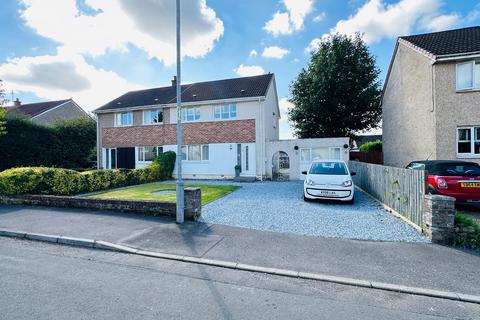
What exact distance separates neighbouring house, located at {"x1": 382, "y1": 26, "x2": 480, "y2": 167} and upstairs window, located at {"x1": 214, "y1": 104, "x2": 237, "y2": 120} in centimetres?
1156

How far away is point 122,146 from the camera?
21469mm

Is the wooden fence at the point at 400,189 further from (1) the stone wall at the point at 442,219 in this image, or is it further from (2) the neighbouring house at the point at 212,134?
(2) the neighbouring house at the point at 212,134

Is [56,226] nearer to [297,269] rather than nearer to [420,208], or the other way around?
[297,269]

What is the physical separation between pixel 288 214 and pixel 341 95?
19761 mm

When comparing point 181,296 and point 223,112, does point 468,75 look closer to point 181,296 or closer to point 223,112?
point 223,112

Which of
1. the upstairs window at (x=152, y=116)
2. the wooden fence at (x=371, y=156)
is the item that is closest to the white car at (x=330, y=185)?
the wooden fence at (x=371, y=156)

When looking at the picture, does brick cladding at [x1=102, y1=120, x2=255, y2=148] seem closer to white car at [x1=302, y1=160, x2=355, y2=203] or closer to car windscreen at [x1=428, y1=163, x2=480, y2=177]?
white car at [x1=302, y1=160, x2=355, y2=203]

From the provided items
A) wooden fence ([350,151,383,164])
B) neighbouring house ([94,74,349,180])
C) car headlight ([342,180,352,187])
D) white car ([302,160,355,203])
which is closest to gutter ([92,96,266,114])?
neighbouring house ([94,74,349,180])

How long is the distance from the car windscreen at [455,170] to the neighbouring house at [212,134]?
27.9 feet

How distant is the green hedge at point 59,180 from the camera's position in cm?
979

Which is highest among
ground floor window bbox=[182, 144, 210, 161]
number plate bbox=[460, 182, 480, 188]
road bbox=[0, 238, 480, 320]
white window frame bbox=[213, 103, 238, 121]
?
white window frame bbox=[213, 103, 238, 121]

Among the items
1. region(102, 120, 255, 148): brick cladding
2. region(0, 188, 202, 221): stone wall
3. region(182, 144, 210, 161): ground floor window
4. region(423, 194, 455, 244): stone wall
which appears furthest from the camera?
region(182, 144, 210, 161): ground floor window

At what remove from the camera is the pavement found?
161 inches

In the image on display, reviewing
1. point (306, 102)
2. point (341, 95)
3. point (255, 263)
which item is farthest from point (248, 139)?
point (255, 263)
